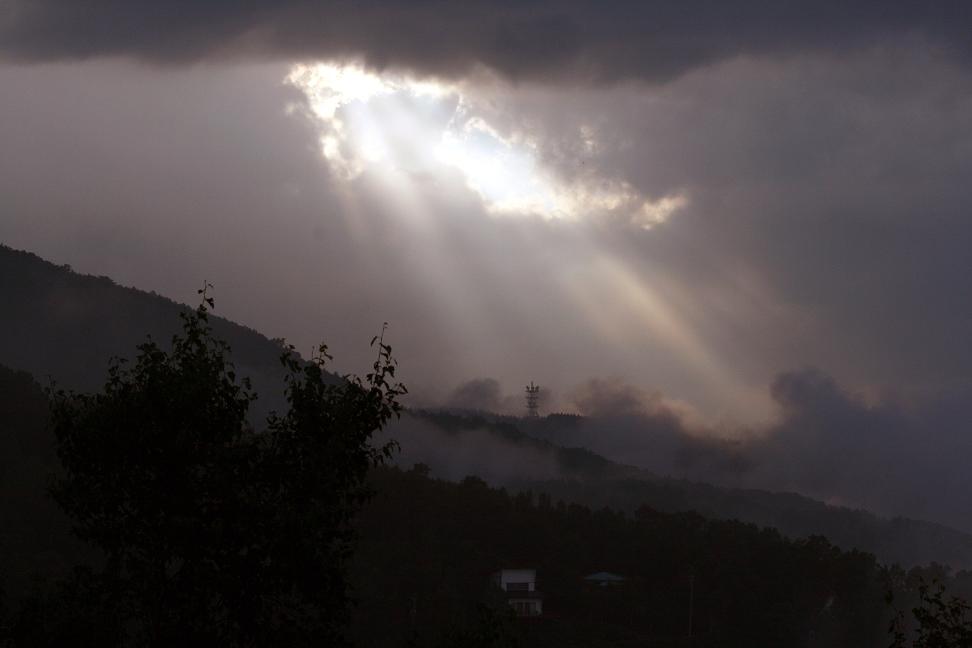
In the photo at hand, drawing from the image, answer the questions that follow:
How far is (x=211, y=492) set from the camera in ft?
109

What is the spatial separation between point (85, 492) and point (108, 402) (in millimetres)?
2328

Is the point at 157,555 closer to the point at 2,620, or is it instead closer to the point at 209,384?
the point at 209,384

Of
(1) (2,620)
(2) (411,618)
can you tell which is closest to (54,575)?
(2) (411,618)

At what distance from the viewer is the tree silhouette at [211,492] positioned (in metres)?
32.9

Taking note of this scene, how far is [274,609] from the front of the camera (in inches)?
1356

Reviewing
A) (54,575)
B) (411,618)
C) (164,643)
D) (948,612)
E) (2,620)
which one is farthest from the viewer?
(411,618)

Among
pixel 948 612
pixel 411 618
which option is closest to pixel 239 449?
pixel 948 612

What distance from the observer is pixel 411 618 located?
195000 millimetres

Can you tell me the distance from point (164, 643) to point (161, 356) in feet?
22.7

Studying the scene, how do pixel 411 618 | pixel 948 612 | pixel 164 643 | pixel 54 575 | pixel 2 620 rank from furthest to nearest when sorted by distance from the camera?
pixel 411 618 < pixel 54 575 < pixel 948 612 < pixel 2 620 < pixel 164 643

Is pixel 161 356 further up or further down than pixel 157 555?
further up

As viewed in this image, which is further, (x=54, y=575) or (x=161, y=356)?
(x=54, y=575)

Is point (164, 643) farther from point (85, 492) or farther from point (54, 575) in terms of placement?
point (54, 575)

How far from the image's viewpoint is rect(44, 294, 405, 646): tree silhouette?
108 feet
